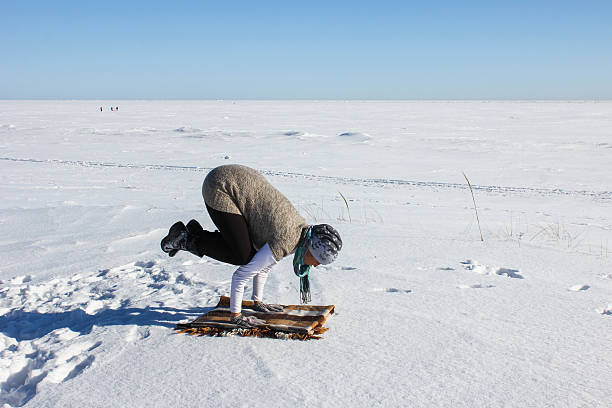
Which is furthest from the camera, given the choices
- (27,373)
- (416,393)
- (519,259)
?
(519,259)

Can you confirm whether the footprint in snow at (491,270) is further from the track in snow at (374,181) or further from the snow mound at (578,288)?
the track in snow at (374,181)

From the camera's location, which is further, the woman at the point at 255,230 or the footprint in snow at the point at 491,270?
the footprint in snow at the point at 491,270

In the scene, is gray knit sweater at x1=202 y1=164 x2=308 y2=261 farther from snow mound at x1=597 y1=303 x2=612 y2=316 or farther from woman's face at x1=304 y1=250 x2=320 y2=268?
snow mound at x1=597 y1=303 x2=612 y2=316

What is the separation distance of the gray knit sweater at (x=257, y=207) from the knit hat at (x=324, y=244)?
0.39 feet

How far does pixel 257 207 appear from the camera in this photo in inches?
119

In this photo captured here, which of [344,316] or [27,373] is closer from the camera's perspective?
[27,373]

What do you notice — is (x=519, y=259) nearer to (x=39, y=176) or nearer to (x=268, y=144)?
(x=39, y=176)

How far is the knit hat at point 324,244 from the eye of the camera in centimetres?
292

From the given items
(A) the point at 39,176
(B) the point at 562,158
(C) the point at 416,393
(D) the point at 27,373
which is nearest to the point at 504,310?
(C) the point at 416,393

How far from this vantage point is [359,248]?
17.3ft

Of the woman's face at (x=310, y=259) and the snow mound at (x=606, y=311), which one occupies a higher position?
the woman's face at (x=310, y=259)

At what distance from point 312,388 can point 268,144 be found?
18450 mm

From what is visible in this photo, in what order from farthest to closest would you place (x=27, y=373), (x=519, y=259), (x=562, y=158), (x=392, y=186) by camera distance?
(x=562, y=158), (x=392, y=186), (x=519, y=259), (x=27, y=373)

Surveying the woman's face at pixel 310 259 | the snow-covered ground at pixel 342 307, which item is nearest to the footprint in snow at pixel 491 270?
the snow-covered ground at pixel 342 307
